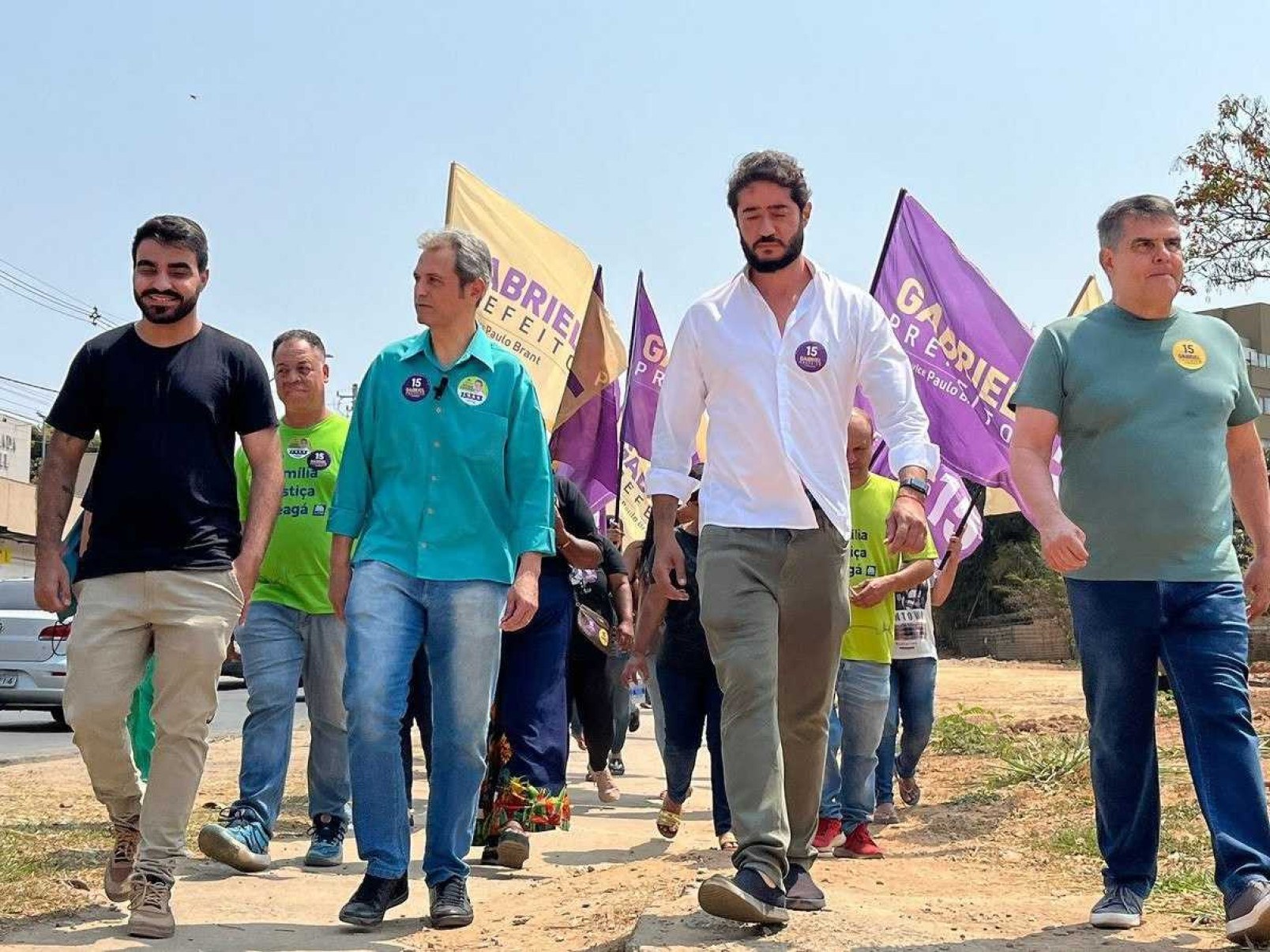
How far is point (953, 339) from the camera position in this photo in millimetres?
11523

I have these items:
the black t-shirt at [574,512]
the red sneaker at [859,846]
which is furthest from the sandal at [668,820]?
the black t-shirt at [574,512]

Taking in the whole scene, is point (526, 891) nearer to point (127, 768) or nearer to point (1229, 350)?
point (127, 768)

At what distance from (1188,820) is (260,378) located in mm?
4566

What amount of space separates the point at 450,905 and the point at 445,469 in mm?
1375

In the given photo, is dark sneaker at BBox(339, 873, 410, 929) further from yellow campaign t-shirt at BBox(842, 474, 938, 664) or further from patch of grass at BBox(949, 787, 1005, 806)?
patch of grass at BBox(949, 787, 1005, 806)

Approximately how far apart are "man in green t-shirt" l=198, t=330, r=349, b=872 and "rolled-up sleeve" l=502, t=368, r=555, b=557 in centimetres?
134

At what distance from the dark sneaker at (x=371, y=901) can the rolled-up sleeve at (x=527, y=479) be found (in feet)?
3.70

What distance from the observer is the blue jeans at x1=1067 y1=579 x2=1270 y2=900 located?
181 inches

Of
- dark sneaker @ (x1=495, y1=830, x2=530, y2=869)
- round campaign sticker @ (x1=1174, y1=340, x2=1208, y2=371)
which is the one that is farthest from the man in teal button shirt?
round campaign sticker @ (x1=1174, y1=340, x2=1208, y2=371)

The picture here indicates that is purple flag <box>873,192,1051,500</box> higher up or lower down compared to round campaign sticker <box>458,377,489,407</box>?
higher up

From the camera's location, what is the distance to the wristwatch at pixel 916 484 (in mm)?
4824

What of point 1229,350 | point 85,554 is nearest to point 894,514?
point 1229,350

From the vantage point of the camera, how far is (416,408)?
5.37 meters

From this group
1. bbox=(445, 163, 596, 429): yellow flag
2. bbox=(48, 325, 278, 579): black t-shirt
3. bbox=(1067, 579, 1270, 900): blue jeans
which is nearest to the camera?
bbox=(1067, 579, 1270, 900): blue jeans
